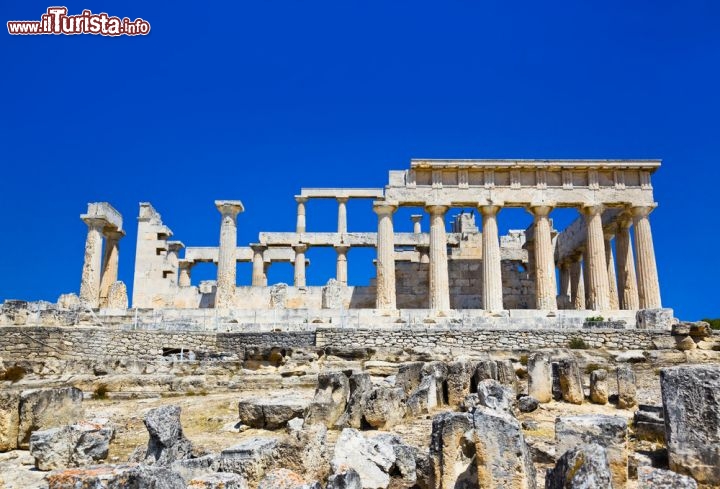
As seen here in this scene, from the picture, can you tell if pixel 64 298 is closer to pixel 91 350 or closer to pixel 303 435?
pixel 91 350

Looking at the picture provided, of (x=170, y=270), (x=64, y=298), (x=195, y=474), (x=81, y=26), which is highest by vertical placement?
(x=81, y=26)

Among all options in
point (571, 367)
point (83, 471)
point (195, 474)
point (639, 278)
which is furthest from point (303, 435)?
point (639, 278)

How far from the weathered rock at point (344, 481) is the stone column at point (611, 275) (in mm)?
28085

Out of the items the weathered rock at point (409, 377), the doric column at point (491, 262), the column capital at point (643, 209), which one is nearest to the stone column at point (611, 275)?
the column capital at point (643, 209)

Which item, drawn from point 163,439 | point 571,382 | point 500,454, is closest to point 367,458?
point 500,454

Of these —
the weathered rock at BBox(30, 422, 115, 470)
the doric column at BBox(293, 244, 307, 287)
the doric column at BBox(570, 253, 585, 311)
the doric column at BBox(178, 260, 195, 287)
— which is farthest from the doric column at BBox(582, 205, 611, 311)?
the weathered rock at BBox(30, 422, 115, 470)

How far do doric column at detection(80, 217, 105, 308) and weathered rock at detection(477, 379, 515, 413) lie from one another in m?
25.3

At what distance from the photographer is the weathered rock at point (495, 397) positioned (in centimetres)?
857

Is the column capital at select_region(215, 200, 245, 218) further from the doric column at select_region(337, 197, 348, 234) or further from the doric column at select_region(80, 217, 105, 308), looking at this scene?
the doric column at select_region(337, 197, 348, 234)

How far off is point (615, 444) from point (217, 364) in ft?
39.5

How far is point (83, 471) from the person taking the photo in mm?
5059

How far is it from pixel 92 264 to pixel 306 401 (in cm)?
2423

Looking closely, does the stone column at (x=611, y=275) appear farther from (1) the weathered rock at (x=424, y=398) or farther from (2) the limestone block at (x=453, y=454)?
(2) the limestone block at (x=453, y=454)

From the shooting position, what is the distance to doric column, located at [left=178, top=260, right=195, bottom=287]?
1528 inches
